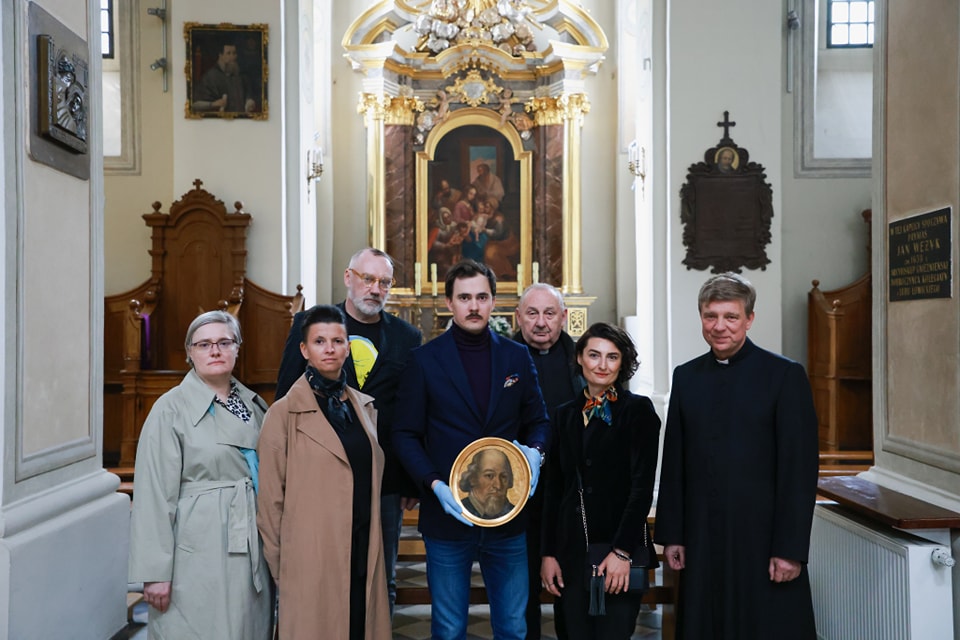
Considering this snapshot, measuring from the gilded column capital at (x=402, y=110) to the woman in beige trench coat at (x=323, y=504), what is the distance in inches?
399

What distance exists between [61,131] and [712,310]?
247 cm

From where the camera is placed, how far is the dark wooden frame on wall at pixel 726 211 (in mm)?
8508

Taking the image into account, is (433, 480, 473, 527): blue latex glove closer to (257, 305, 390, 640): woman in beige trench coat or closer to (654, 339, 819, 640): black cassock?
(257, 305, 390, 640): woman in beige trench coat

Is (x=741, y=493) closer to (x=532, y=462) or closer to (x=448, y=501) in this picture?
(x=532, y=462)

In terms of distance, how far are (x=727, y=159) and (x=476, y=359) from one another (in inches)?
231

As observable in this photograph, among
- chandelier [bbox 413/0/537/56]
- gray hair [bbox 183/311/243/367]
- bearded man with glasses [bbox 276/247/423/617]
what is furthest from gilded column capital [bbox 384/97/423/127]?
gray hair [bbox 183/311/243/367]

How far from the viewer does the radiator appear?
11.6 ft

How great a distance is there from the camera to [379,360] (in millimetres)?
3812

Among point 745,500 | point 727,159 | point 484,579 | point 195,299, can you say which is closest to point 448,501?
point 484,579

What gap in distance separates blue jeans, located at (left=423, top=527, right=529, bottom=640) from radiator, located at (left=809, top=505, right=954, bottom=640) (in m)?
1.49

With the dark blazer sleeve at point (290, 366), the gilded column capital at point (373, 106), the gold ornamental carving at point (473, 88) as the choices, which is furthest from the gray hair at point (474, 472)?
the gold ornamental carving at point (473, 88)

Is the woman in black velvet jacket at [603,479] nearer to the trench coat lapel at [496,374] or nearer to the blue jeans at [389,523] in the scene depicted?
the trench coat lapel at [496,374]

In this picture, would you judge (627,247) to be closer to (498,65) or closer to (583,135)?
(583,135)

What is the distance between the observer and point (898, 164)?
14.0 ft
